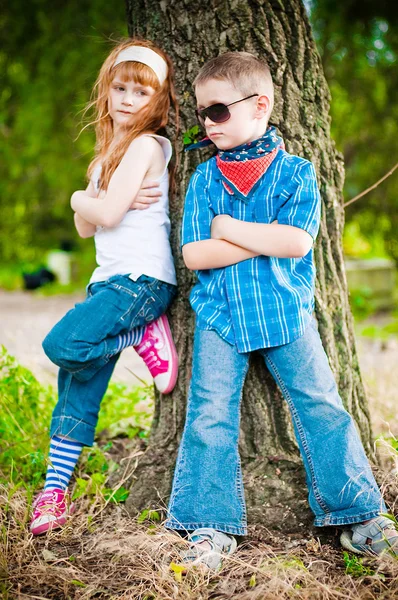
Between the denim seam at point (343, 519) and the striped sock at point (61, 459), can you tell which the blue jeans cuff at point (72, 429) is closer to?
the striped sock at point (61, 459)

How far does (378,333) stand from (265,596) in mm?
4964

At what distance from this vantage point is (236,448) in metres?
2.29

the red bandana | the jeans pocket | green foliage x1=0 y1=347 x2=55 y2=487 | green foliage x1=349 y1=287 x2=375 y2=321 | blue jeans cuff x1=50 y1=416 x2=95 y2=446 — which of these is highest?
the red bandana

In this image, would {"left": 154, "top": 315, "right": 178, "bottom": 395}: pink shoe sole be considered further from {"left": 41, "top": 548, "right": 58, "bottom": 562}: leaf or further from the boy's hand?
{"left": 41, "top": 548, "right": 58, "bottom": 562}: leaf

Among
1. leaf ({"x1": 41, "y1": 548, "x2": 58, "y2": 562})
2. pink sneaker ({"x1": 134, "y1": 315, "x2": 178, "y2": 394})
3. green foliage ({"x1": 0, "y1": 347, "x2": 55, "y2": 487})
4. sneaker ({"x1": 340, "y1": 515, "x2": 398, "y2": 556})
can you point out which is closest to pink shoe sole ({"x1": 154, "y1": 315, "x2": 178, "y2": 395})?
pink sneaker ({"x1": 134, "y1": 315, "x2": 178, "y2": 394})

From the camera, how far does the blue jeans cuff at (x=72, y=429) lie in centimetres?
256

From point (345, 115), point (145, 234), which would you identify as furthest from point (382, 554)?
point (345, 115)

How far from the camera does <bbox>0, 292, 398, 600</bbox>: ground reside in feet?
6.48

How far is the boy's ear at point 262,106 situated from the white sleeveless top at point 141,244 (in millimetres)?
419

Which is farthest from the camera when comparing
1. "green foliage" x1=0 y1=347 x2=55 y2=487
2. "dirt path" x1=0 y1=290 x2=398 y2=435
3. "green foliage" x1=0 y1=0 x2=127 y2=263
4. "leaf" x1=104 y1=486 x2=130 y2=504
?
"green foliage" x1=0 y1=0 x2=127 y2=263

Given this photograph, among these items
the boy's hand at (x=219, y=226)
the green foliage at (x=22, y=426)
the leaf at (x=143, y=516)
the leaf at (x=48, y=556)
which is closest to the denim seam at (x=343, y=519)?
the leaf at (x=143, y=516)

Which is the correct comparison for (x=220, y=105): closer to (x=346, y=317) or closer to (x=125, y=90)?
(x=125, y=90)

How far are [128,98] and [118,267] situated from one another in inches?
25.8

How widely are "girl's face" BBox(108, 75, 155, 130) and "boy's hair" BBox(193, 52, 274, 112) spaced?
286mm
